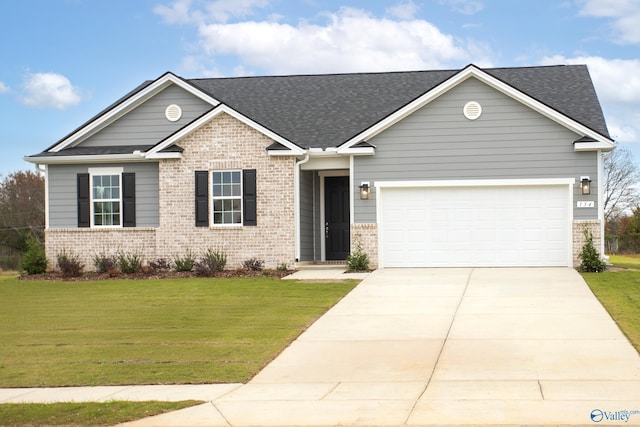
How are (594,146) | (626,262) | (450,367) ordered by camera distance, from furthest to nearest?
(626,262) < (594,146) < (450,367)

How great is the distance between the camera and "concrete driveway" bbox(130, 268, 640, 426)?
27.0 feet

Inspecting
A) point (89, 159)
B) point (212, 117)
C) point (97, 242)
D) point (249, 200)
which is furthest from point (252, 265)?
point (89, 159)

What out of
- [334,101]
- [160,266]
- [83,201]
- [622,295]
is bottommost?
[622,295]

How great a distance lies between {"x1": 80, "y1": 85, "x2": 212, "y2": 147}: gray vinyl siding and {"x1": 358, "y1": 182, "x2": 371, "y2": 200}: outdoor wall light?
17.4 ft

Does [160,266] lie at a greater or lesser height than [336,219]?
lesser

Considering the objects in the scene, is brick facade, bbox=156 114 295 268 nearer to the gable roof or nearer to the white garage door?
the gable roof

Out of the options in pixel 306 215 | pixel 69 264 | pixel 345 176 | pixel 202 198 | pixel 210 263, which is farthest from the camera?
pixel 345 176

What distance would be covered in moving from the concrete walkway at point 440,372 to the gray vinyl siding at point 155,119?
9687 mm

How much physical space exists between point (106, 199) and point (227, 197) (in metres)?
3.76

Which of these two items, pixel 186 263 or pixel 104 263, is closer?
pixel 186 263

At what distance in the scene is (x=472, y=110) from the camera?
20859mm

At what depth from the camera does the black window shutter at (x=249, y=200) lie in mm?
21781

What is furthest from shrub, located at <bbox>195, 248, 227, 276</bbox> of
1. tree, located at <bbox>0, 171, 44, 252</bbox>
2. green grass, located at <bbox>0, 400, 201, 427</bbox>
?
tree, located at <bbox>0, 171, 44, 252</bbox>

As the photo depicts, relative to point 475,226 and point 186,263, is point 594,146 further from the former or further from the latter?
point 186,263
